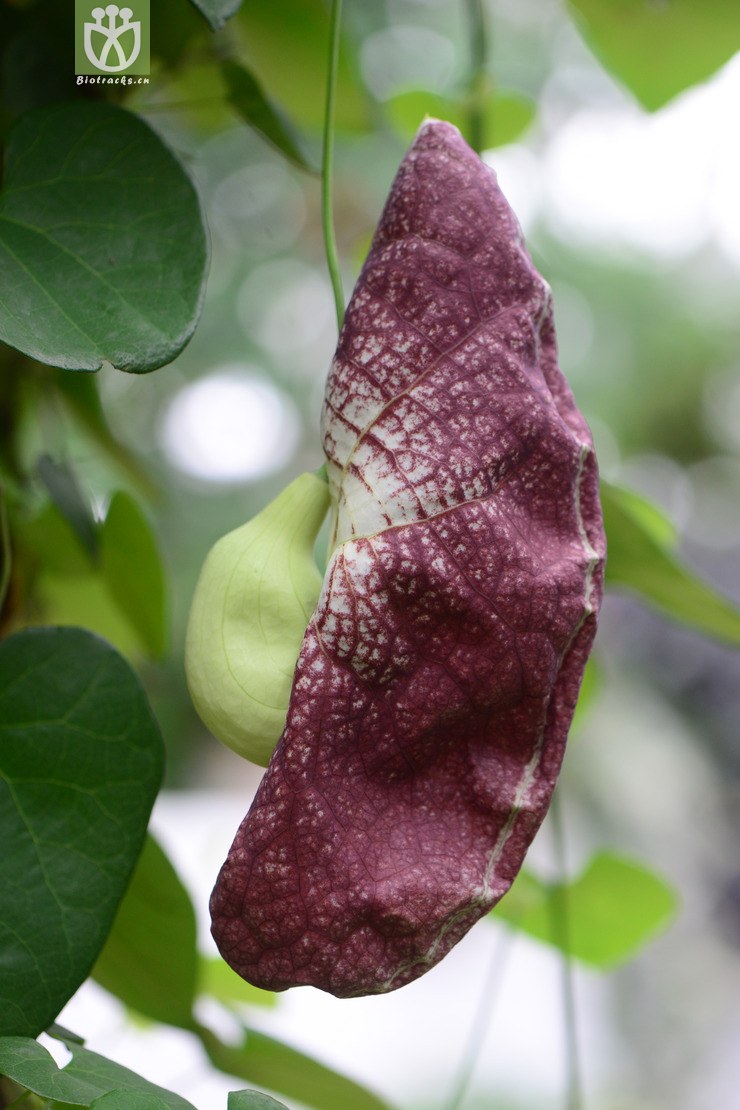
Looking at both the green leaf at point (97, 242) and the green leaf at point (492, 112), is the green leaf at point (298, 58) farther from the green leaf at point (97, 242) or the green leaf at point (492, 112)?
the green leaf at point (97, 242)

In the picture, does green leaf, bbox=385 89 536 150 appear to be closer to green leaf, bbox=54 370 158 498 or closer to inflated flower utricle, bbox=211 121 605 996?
green leaf, bbox=54 370 158 498

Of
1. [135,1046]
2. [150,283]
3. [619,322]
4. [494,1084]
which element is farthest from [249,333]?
[150,283]

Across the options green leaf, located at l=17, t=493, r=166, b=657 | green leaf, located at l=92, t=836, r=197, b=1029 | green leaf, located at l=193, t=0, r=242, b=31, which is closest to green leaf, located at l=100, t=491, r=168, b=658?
green leaf, located at l=17, t=493, r=166, b=657

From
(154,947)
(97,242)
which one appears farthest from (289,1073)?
(97,242)

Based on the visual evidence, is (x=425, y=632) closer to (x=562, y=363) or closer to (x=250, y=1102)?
(x=250, y=1102)

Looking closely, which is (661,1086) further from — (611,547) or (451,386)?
(451,386)

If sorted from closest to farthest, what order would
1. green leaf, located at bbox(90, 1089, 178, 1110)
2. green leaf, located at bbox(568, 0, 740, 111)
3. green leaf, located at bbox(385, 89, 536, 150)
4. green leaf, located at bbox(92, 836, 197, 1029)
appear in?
green leaf, located at bbox(90, 1089, 178, 1110) < green leaf, located at bbox(92, 836, 197, 1029) < green leaf, located at bbox(568, 0, 740, 111) < green leaf, located at bbox(385, 89, 536, 150)

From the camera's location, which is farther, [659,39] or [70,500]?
[659,39]
